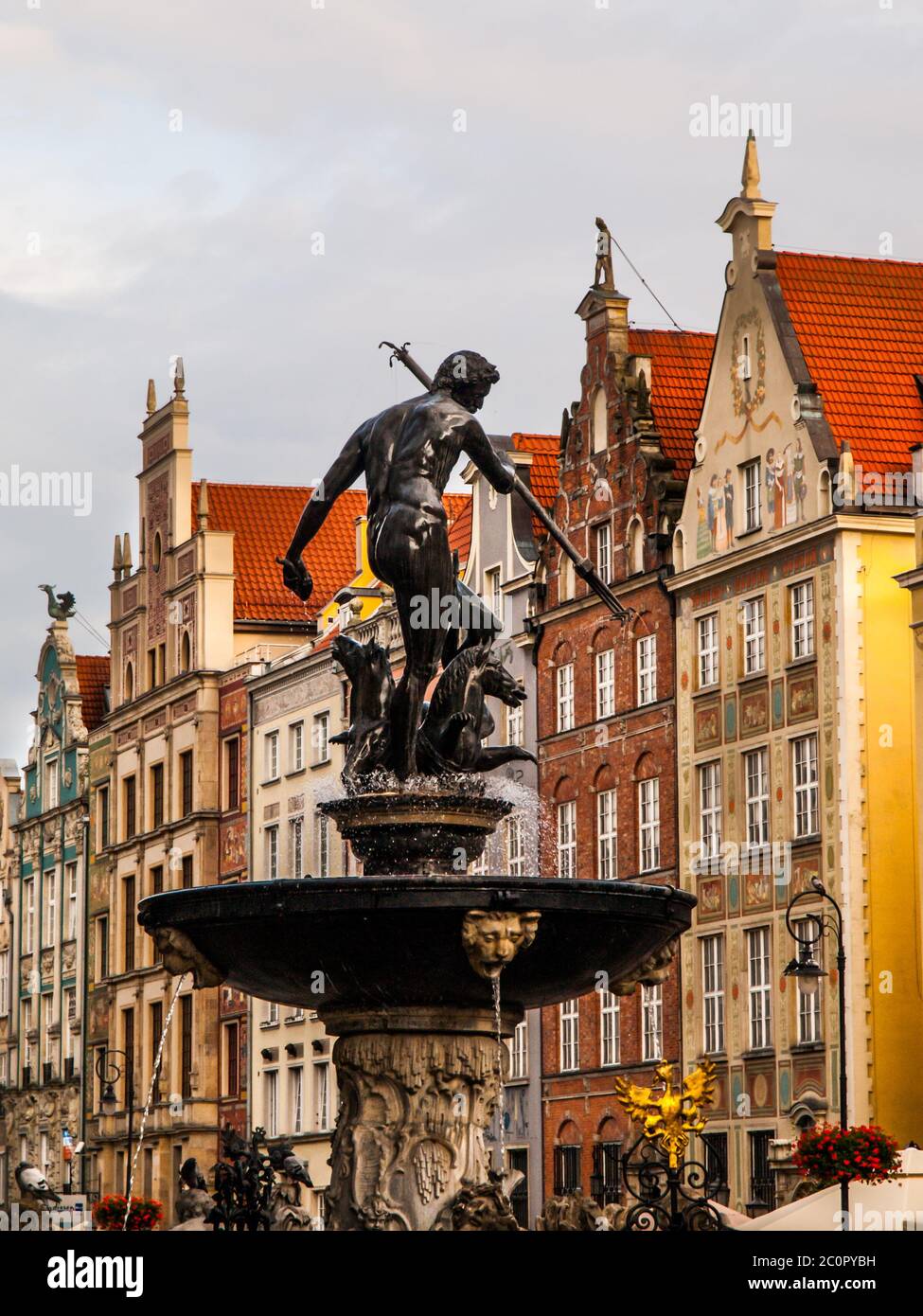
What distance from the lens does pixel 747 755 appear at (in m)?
41.7

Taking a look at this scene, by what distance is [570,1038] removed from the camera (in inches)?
1832

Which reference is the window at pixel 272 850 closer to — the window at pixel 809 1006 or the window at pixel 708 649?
the window at pixel 708 649

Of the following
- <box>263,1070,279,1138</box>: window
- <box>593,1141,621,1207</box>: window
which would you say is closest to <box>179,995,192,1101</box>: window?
<box>263,1070,279,1138</box>: window

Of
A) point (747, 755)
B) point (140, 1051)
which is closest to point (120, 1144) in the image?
point (140, 1051)

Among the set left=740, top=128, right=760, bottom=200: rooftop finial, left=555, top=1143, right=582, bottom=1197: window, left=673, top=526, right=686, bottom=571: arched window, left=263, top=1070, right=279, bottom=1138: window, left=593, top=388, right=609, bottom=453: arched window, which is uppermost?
left=740, top=128, right=760, bottom=200: rooftop finial

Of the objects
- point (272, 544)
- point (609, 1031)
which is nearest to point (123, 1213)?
point (609, 1031)

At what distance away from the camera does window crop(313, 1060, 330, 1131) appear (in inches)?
2157

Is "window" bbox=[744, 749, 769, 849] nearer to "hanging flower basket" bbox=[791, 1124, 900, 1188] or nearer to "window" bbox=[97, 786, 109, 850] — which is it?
"hanging flower basket" bbox=[791, 1124, 900, 1188]

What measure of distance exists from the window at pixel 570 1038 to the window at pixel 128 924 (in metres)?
20.1

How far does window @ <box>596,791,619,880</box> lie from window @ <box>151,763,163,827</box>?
1993 cm

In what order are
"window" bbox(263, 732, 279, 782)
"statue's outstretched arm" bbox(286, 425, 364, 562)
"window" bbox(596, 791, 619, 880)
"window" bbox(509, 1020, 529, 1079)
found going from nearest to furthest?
"statue's outstretched arm" bbox(286, 425, 364, 562) < "window" bbox(596, 791, 619, 880) < "window" bbox(509, 1020, 529, 1079) < "window" bbox(263, 732, 279, 782)

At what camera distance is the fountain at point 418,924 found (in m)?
14.3

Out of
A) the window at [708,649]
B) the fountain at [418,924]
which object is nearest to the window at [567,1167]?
the window at [708,649]
